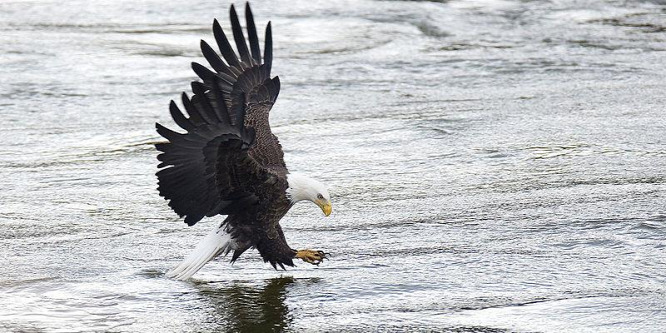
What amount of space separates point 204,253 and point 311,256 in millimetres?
519

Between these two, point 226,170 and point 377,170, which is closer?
point 226,170

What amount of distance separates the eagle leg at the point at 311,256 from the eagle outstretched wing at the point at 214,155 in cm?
34

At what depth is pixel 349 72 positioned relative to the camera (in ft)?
36.3

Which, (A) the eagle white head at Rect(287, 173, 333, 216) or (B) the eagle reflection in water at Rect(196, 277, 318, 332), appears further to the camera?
(A) the eagle white head at Rect(287, 173, 333, 216)

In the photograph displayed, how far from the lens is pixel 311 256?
589 centimetres

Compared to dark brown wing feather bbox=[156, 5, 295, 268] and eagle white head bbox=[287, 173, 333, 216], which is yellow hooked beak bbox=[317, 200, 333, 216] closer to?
eagle white head bbox=[287, 173, 333, 216]

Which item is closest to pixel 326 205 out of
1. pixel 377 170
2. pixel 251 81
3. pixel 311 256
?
pixel 311 256

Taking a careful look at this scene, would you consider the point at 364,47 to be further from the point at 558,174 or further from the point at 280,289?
the point at 280,289

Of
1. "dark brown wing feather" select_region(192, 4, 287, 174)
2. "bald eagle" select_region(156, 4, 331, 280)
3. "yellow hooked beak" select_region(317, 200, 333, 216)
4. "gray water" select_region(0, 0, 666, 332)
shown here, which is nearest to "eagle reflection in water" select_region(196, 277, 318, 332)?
"gray water" select_region(0, 0, 666, 332)

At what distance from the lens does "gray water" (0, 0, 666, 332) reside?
5.43 meters

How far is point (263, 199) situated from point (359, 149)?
109 inches

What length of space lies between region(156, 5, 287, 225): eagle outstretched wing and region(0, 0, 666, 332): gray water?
1.42ft

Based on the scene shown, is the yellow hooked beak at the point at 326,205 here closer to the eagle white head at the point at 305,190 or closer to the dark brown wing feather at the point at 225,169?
the eagle white head at the point at 305,190

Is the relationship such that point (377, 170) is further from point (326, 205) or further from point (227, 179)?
point (227, 179)
